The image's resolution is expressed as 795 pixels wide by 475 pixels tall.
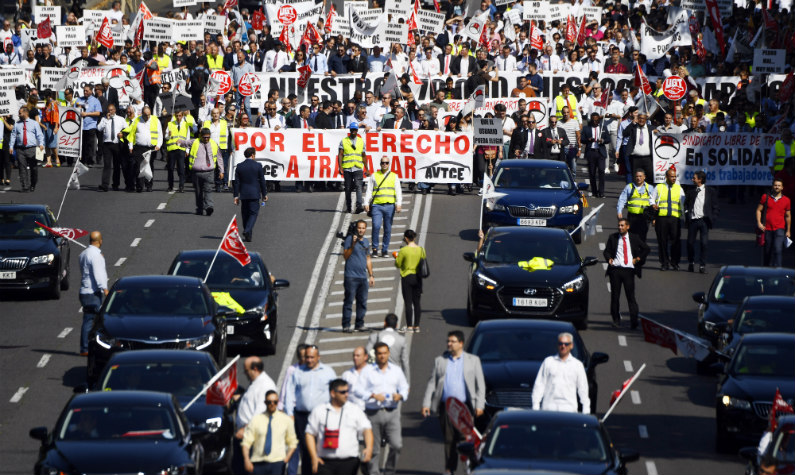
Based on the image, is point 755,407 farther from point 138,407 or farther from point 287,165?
point 287,165

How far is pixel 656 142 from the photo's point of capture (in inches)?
1473

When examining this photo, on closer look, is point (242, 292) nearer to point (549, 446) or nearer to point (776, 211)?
point (549, 446)

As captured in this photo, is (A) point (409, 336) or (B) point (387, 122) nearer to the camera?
(A) point (409, 336)

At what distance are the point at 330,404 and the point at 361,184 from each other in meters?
19.1

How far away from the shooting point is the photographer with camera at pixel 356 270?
26.8m

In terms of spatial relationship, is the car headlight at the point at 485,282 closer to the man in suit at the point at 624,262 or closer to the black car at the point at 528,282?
the black car at the point at 528,282

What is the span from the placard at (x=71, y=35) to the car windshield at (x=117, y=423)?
33.0 meters

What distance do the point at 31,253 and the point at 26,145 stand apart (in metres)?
9.93

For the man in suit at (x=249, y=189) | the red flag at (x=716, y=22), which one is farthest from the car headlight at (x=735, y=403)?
the red flag at (x=716, y=22)

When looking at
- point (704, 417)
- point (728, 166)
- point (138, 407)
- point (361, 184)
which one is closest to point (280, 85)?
point (361, 184)

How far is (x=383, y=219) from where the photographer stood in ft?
107

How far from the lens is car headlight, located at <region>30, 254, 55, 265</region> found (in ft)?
96.3

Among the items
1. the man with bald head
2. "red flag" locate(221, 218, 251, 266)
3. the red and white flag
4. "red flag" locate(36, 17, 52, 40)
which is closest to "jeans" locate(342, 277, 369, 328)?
"red flag" locate(221, 218, 251, 266)

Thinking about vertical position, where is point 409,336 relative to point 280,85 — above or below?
below
